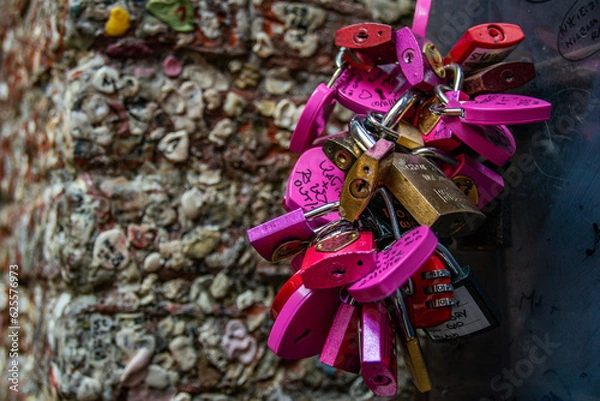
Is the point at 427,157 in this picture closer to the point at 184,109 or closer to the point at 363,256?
the point at 363,256

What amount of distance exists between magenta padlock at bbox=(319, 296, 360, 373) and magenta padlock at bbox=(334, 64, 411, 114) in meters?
0.24

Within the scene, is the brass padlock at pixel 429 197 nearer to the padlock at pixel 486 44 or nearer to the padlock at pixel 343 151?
the padlock at pixel 343 151

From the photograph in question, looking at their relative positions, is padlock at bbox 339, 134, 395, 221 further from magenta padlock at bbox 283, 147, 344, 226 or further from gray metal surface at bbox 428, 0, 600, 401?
gray metal surface at bbox 428, 0, 600, 401

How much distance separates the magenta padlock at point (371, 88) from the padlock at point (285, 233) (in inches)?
5.4

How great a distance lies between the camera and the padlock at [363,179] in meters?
0.54

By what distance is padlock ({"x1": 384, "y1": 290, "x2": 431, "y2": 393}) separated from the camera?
0.58 m

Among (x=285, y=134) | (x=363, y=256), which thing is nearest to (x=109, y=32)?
(x=285, y=134)

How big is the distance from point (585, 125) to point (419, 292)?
0.27m

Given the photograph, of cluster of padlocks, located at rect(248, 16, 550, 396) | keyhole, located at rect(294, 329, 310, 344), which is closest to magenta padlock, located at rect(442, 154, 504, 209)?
cluster of padlocks, located at rect(248, 16, 550, 396)

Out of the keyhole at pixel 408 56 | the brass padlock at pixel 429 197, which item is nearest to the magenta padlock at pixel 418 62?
the keyhole at pixel 408 56

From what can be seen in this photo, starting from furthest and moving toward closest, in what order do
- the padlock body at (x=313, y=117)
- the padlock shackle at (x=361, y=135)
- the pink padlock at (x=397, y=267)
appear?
the padlock body at (x=313, y=117) < the padlock shackle at (x=361, y=135) < the pink padlock at (x=397, y=267)

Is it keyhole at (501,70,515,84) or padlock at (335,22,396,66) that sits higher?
keyhole at (501,70,515,84)

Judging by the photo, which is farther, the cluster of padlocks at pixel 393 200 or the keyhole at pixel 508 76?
the keyhole at pixel 508 76

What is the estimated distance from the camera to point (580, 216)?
630mm
